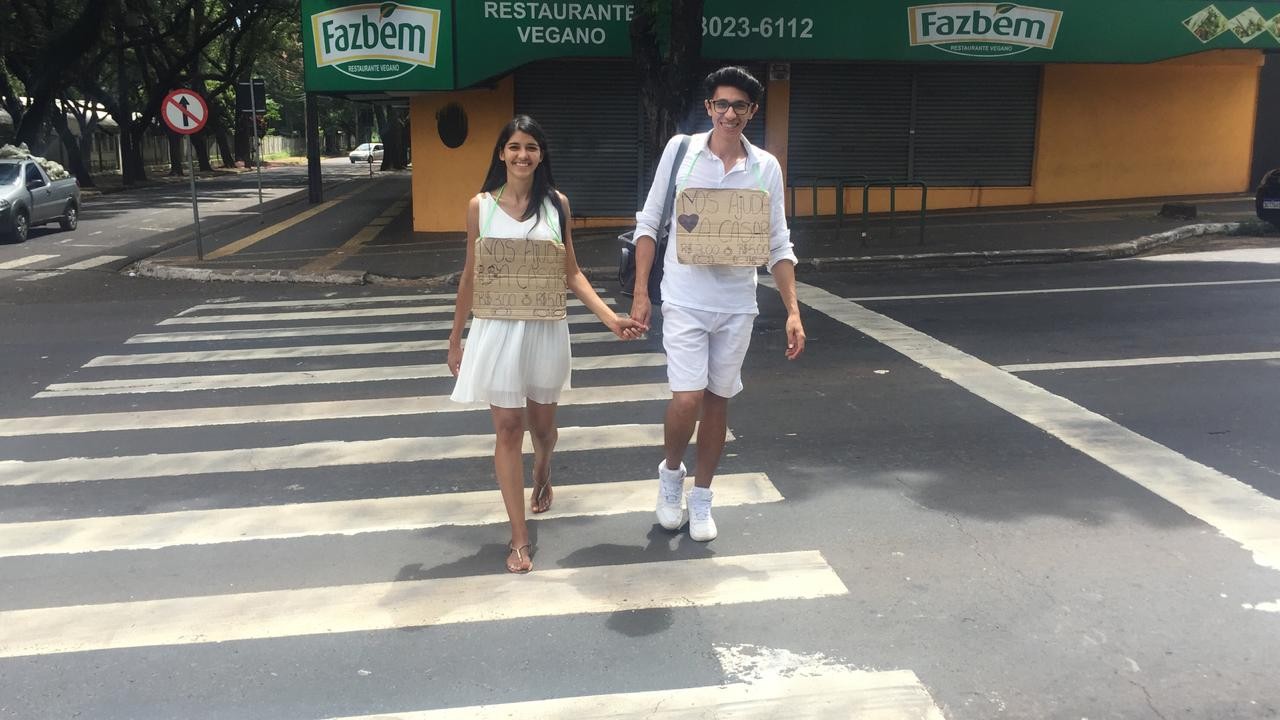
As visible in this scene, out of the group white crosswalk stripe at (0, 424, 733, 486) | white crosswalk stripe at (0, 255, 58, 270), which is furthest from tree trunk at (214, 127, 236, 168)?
white crosswalk stripe at (0, 424, 733, 486)

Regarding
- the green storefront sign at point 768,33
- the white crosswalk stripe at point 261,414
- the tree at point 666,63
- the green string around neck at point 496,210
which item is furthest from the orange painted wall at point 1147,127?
the green string around neck at point 496,210

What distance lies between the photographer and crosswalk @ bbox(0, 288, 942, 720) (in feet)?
11.7

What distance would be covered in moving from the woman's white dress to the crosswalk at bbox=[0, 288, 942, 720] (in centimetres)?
75

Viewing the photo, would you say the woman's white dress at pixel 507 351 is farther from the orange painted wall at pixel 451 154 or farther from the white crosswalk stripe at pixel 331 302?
the orange painted wall at pixel 451 154

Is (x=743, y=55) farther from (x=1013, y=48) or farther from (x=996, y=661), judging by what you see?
(x=996, y=661)

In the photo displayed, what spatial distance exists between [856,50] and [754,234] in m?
14.6

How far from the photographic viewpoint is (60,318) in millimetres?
10461

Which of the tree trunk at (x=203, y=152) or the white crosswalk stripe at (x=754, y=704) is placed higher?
the tree trunk at (x=203, y=152)

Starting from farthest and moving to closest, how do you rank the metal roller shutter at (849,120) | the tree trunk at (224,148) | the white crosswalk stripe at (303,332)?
1. the tree trunk at (224,148)
2. the metal roller shutter at (849,120)
3. the white crosswalk stripe at (303,332)

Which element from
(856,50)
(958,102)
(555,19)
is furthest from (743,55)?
(958,102)

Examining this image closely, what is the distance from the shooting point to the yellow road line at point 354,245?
1371cm

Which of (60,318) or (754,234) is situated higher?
(754,234)

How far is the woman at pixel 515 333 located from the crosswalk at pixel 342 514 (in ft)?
1.54

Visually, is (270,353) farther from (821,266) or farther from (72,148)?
(72,148)
